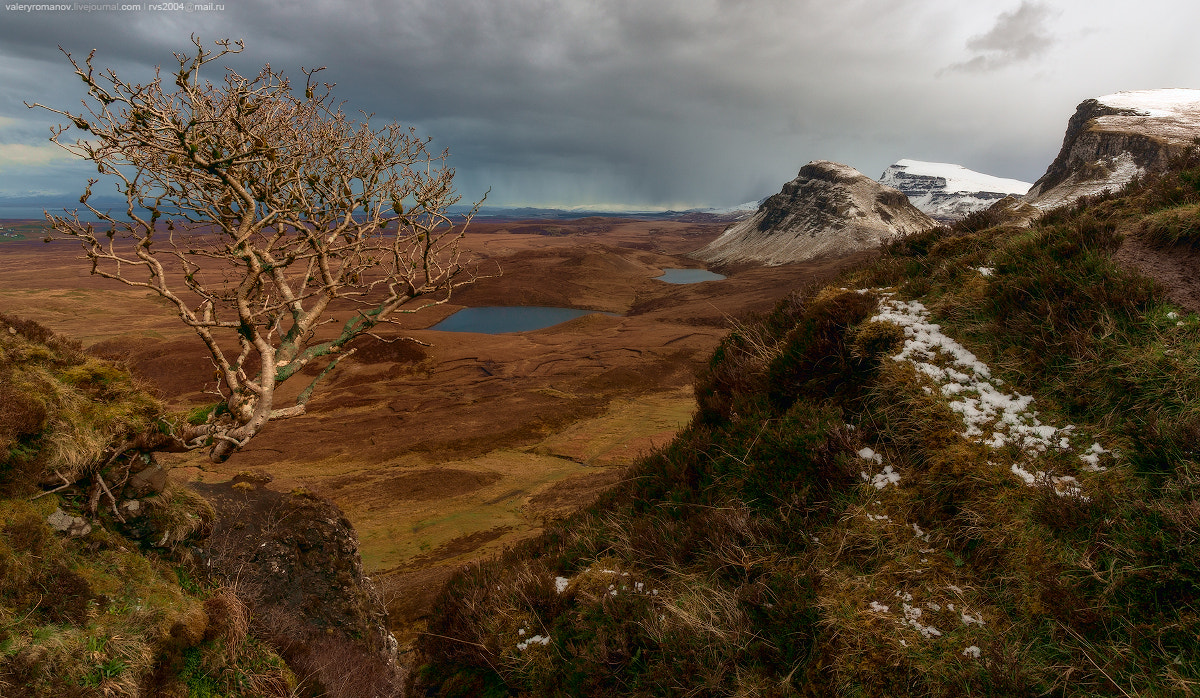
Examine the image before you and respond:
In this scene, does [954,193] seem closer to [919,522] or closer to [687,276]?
[687,276]

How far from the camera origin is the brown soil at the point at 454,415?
53.0 feet

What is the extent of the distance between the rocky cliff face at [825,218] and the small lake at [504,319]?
3940cm

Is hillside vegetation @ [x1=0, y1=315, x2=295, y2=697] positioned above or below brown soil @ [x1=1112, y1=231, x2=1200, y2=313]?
below

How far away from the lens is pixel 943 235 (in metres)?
8.28

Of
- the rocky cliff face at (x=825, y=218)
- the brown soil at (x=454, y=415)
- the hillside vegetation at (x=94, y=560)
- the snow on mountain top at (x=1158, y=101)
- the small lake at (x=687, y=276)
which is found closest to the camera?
the hillside vegetation at (x=94, y=560)

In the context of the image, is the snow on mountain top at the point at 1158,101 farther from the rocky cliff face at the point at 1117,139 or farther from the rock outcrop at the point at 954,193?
the rock outcrop at the point at 954,193

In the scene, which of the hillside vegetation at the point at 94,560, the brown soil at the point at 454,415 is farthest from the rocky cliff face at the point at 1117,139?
the hillside vegetation at the point at 94,560

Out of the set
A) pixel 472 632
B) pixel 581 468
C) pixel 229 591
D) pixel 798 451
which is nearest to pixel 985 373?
pixel 798 451

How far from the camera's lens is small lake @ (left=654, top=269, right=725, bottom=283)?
88.0 meters

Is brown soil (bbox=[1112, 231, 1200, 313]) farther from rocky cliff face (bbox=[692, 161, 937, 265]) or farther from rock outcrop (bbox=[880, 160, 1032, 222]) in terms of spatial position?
rock outcrop (bbox=[880, 160, 1032, 222])

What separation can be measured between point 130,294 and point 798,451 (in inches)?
3821

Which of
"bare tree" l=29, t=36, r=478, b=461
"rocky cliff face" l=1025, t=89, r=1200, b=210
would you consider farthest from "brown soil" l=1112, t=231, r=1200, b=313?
"rocky cliff face" l=1025, t=89, r=1200, b=210

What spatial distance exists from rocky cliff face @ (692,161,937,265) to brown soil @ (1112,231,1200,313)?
72.6 metres

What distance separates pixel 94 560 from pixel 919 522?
7.56 meters
